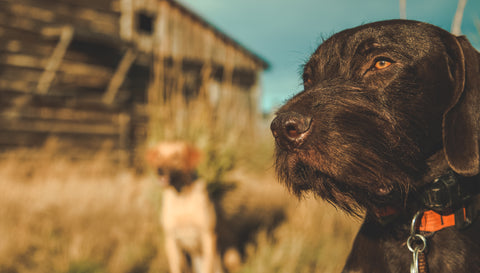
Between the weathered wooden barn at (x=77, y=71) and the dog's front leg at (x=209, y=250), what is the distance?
19.0ft

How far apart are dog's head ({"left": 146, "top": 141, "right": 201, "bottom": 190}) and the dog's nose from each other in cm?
227

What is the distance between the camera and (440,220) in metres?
1.63

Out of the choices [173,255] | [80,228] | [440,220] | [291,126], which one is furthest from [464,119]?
[80,228]

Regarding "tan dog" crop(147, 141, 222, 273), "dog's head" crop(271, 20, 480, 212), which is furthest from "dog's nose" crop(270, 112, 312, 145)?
"tan dog" crop(147, 141, 222, 273)

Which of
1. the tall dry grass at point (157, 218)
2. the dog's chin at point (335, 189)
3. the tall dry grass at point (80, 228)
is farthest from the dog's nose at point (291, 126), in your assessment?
the tall dry grass at point (80, 228)

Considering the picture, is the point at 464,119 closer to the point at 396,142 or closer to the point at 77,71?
the point at 396,142

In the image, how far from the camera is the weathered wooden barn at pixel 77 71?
998 cm

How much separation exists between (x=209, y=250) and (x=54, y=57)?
9284mm

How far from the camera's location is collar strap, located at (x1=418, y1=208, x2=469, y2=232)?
1.60 metres

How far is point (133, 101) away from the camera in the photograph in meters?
12.8

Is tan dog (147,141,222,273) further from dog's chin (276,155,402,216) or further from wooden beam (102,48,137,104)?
wooden beam (102,48,137,104)

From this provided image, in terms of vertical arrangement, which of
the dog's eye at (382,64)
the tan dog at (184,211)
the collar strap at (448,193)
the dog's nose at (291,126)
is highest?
the dog's eye at (382,64)

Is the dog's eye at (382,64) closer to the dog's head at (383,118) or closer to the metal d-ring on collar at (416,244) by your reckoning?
the dog's head at (383,118)

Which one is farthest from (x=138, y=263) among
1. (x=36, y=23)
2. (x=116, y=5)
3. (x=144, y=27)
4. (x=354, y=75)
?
(x=144, y=27)
